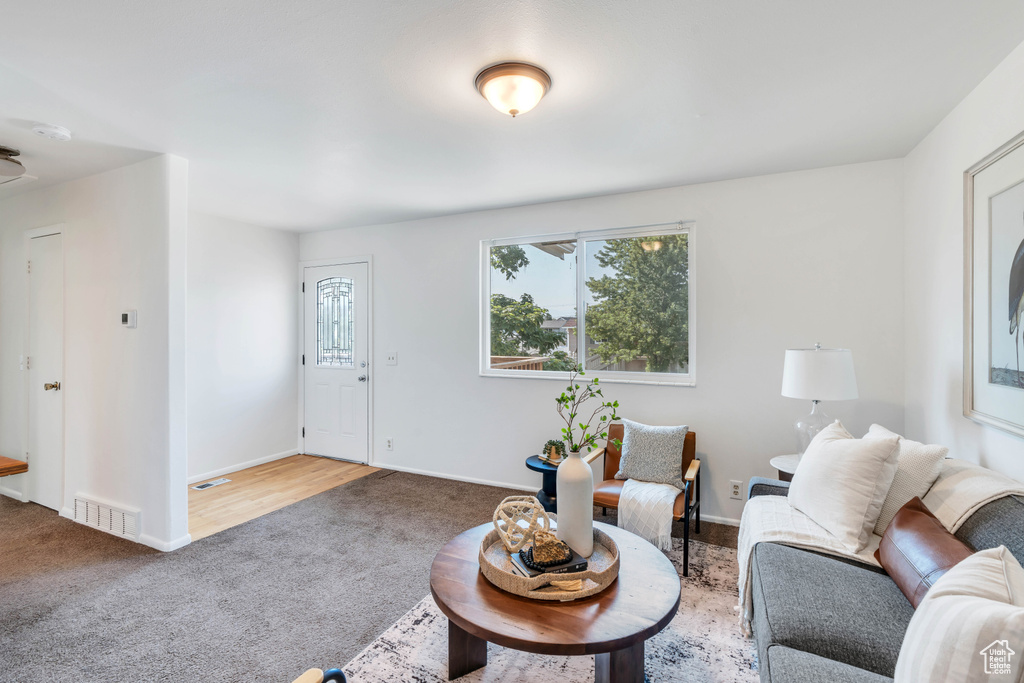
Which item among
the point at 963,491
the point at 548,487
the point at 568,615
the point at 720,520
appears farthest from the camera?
the point at 720,520

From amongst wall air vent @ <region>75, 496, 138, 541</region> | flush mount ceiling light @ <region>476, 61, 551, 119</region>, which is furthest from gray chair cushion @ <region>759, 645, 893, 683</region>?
wall air vent @ <region>75, 496, 138, 541</region>

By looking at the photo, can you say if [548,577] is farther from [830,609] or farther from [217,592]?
[217,592]

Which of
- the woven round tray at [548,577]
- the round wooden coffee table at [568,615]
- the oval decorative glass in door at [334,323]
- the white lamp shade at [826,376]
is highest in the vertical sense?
the oval decorative glass in door at [334,323]

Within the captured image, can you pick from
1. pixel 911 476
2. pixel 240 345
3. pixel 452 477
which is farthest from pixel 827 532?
pixel 240 345

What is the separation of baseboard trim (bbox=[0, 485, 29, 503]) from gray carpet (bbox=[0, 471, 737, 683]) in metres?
0.11

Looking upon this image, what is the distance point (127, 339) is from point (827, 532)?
13.2 ft

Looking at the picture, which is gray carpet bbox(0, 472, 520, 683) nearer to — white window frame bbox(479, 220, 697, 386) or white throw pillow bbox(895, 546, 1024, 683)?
white window frame bbox(479, 220, 697, 386)

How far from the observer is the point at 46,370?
11.9ft

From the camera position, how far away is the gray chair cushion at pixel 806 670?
4.04 feet

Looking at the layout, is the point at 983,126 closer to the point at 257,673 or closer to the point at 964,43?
the point at 964,43

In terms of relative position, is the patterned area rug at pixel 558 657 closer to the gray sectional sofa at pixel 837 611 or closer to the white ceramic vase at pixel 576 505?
the gray sectional sofa at pixel 837 611

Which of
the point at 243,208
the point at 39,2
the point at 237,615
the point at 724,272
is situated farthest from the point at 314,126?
the point at 724,272

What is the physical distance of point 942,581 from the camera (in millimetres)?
1172

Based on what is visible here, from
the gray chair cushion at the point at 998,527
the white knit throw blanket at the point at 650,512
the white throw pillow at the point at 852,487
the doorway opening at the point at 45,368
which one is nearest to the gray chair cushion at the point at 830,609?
the white throw pillow at the point at 852,487
